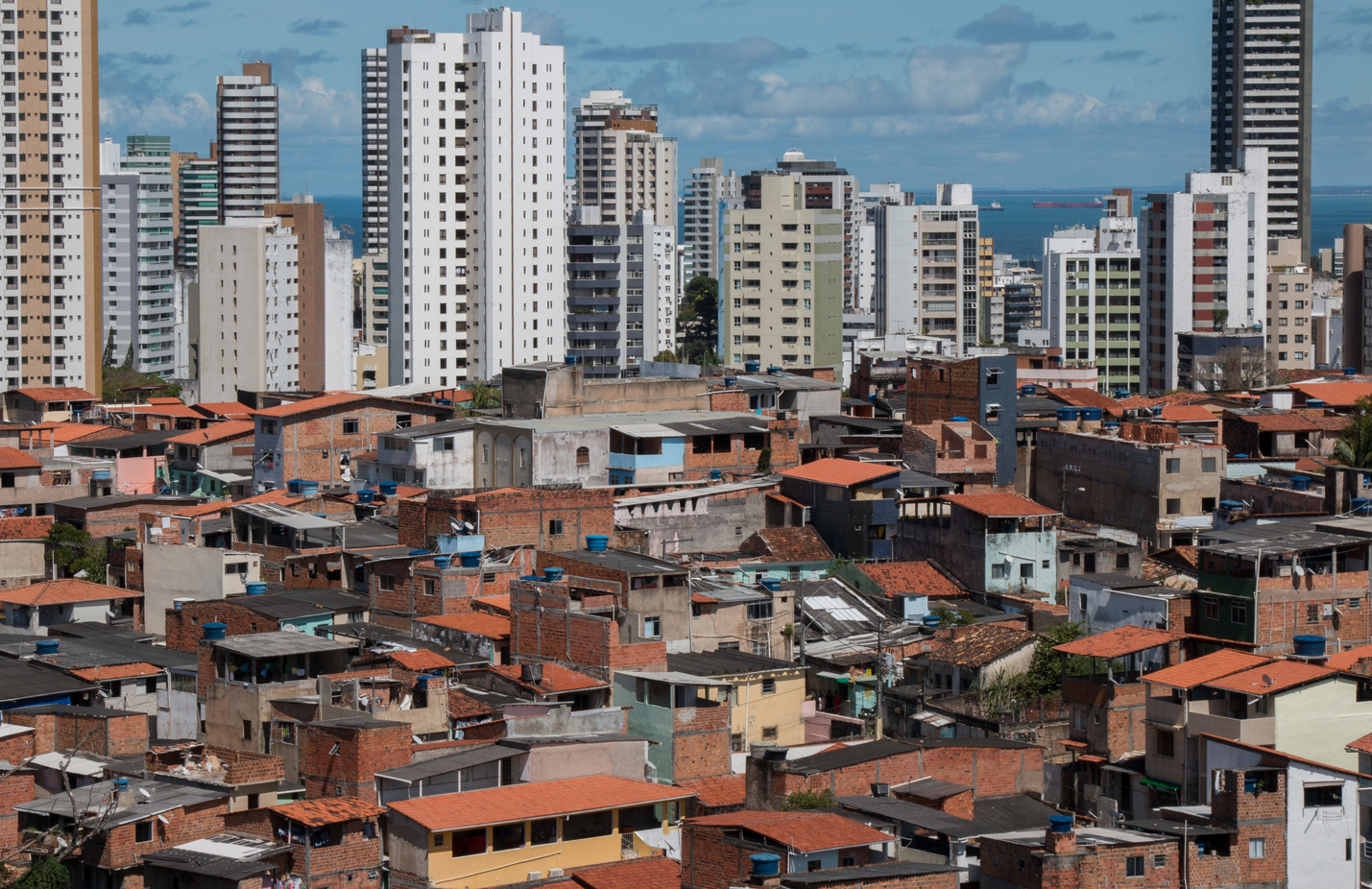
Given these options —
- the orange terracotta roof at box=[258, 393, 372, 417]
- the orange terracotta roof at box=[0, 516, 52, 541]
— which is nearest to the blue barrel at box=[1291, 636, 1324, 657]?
the orange terracotta roof at box=[0, 516, 52, 541]

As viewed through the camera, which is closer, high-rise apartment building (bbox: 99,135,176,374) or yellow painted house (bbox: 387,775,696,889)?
yellow painted house (bbox: 387,775,696,889)

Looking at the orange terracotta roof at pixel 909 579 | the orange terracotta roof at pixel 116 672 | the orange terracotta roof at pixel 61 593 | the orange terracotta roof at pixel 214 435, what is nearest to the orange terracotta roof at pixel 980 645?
the orange terracotta roof at pixel 909 579

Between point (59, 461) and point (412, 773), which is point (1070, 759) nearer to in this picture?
point (412, 773)

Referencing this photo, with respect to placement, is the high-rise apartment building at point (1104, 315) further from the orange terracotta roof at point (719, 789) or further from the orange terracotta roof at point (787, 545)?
the orange terracotta roof at point (719, 789)

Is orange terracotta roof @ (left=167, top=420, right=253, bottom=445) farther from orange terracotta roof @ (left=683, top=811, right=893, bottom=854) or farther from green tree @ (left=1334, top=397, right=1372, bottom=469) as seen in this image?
orange terracotta roof @ (left=683, top=811, right=893, bottom=854)

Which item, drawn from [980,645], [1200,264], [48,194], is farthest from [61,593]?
[1200,264]
